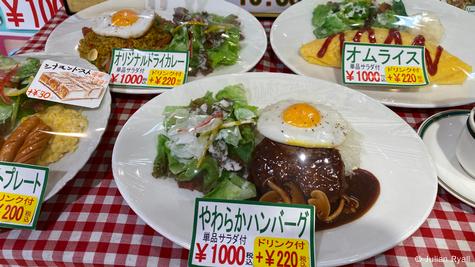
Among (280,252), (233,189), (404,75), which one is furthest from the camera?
(404,75)

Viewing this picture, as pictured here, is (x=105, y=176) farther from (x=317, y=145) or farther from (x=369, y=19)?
(x=369, y=19)

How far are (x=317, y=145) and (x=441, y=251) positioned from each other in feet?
2.47

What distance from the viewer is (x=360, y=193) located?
197 cm

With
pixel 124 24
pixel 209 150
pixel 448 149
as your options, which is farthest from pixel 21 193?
pixel 448 149

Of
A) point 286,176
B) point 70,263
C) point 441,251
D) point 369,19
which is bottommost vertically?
point 70,263

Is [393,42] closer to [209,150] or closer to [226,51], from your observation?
[226,51]

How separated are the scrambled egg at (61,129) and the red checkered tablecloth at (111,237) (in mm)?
187

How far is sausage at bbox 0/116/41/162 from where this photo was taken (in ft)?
6.33

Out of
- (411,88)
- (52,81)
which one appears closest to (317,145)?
(411,88)

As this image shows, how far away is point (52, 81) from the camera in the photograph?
2318mm

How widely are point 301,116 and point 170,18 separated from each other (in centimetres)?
173

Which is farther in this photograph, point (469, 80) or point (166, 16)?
point (166, 16)

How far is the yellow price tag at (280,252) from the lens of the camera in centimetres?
159

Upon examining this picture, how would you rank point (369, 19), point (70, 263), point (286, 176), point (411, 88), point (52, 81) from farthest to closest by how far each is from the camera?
point (369, 19)
point (411, 88)
point (52, 81)
point (286, 176)
point (70, 263)
